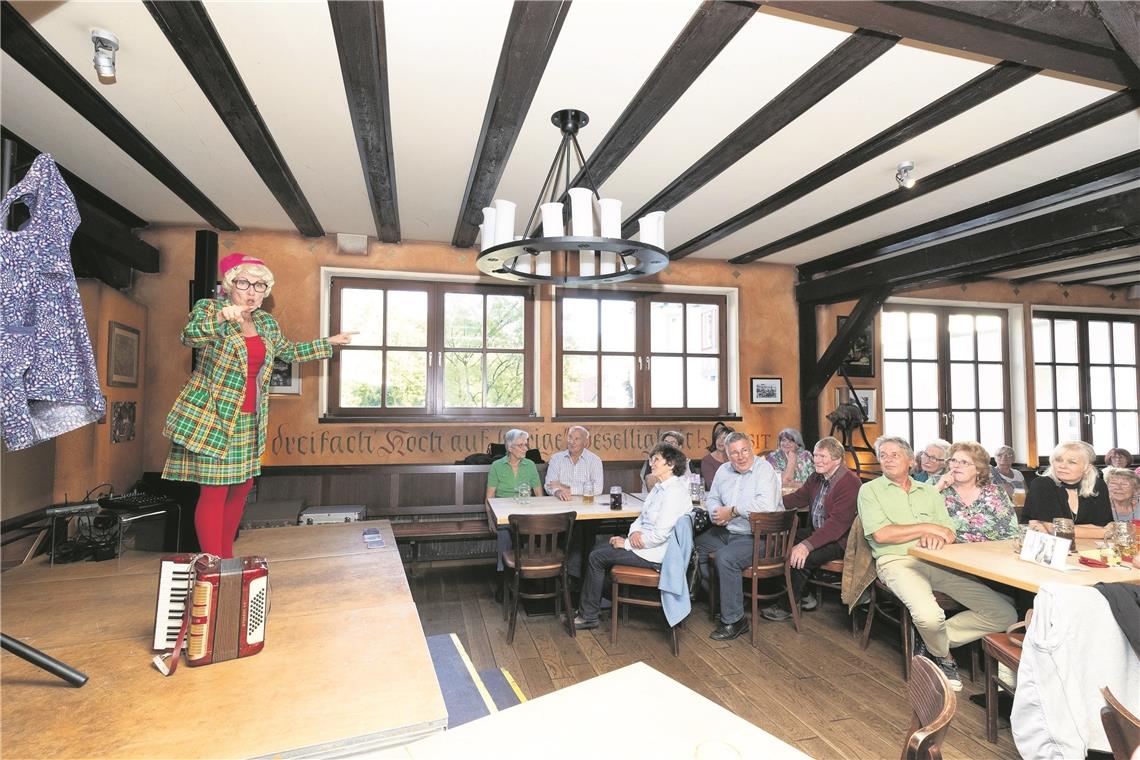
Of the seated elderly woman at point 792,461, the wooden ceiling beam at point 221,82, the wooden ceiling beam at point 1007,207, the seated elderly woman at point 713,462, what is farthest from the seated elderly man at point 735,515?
the wooden ceiling beam at point 221,82

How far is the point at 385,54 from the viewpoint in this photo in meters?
2.65

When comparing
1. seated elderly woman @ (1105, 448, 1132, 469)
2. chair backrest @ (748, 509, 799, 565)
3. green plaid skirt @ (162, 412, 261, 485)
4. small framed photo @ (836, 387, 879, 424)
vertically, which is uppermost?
small framed photo @ (836, 387, 879, 424)

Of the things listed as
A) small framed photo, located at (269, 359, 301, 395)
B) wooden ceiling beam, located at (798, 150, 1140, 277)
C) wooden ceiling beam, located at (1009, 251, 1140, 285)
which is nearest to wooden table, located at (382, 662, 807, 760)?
wooden ceiling beam, located at (798, 150, 1140, 277)

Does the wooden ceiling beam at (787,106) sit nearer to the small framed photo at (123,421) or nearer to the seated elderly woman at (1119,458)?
the small framed photo at (123,421)

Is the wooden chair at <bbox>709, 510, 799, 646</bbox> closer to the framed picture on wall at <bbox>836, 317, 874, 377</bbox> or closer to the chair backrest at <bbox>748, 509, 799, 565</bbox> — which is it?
the chair backrest at <bbox>748, 509, 799, 565</bbox>

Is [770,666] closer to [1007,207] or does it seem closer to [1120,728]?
[1120,728]

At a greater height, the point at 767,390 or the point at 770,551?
the point at 767,390

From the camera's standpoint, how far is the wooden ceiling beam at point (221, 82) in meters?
2.35

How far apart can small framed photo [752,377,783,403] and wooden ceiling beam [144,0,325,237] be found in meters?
5.09

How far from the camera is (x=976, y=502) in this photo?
3564 mm

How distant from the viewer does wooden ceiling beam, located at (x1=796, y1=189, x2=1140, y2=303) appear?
3758 millimetres

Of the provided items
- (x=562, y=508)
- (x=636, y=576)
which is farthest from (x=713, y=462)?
(x=636, y=576)

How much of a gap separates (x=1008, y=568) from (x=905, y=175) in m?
2.62

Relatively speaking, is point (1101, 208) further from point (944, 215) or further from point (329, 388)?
point (329, 388)
